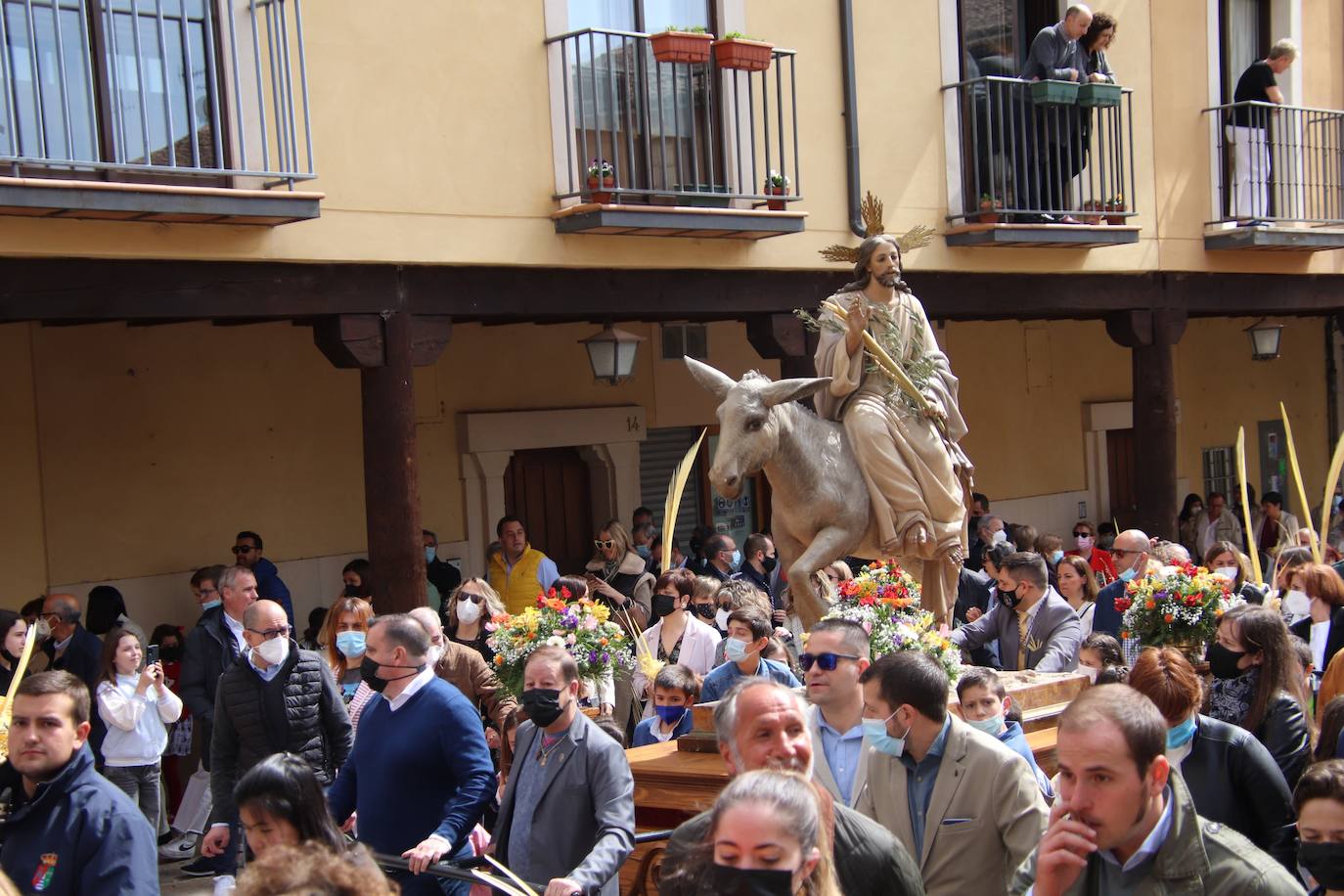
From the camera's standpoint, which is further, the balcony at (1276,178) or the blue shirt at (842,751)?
the balcony at (1276,178)

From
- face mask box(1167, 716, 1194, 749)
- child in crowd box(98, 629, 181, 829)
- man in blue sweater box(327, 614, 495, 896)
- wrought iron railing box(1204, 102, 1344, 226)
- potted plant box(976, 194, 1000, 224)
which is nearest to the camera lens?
face mask box(1167, 716, 1194, 749)

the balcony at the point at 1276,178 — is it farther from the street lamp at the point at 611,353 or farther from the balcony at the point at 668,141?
the street lamp at the point at 611,353

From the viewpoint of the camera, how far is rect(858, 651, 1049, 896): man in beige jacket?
13.4 ft

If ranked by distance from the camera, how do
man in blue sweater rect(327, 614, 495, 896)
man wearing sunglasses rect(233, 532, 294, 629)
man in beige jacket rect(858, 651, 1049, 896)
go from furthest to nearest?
man wearing sunglasses rect(233, 532, 294, 629) → man in blue sweater rect(327, 614, 495, 896) → man in beige jacket rect(858, 651, 1049, 896)

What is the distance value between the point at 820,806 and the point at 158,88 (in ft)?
26.2

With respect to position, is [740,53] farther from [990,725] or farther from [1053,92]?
[990,725]

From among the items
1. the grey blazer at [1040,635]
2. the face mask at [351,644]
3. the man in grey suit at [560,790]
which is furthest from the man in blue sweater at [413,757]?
the grey blazer at [1040,635]

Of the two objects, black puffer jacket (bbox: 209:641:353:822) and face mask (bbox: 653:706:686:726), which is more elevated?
black puffer jacket (bbox: 209:641:353:822)

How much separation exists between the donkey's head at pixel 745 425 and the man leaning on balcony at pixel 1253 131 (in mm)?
9107

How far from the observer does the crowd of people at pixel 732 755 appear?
3219 mm

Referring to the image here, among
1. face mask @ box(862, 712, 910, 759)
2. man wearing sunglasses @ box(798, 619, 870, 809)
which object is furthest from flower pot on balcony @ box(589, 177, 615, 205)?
face mask @ box(862, 712, 910, 759)

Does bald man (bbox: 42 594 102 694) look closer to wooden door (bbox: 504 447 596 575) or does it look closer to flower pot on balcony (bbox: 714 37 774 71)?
wooden door (bbox: 504 447 596 575)

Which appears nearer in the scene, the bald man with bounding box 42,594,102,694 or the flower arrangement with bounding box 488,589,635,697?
the flower arrangement with bounding box 488,589,635,697

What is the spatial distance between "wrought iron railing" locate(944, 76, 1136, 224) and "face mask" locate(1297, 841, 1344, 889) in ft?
31.8
